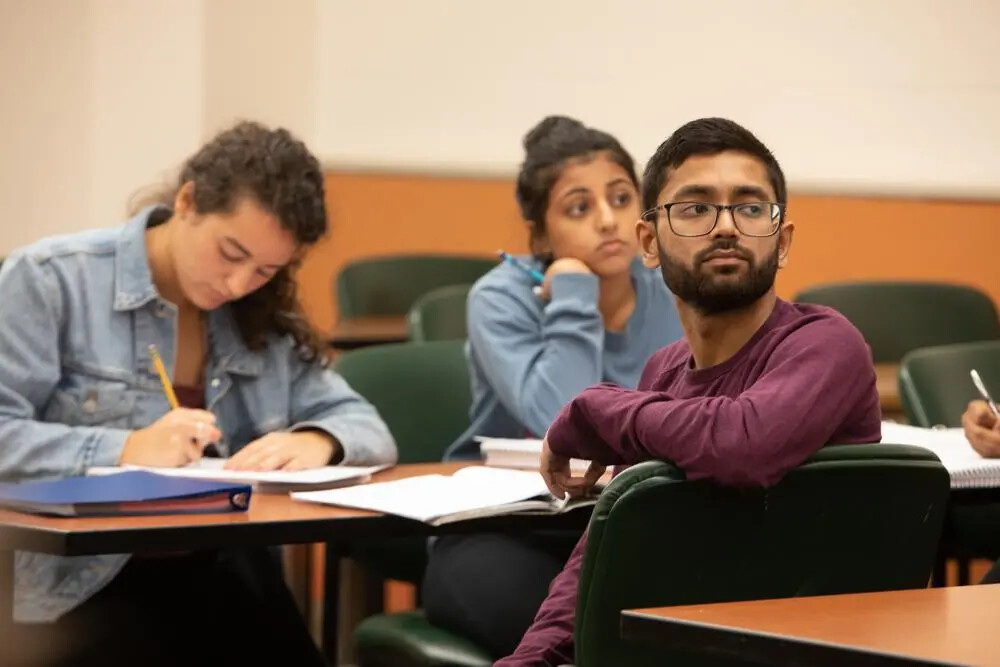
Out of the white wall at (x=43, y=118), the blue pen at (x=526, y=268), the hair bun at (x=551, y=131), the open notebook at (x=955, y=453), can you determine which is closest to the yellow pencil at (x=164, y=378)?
the blue pen at (x=526, y=268)

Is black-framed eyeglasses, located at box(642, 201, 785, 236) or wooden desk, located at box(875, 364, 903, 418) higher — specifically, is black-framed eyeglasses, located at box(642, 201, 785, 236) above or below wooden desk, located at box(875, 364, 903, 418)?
above

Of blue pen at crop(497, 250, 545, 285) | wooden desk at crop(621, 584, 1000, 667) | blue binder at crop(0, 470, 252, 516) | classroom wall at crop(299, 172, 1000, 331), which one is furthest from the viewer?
classroom wall at crop(299, 172, 1000, 331)

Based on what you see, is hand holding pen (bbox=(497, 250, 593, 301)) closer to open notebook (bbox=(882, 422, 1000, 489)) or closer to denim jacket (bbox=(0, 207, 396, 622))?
denim jacket (bbox=(0, 207, 396, 622))

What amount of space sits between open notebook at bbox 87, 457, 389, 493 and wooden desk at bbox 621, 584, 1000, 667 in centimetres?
95

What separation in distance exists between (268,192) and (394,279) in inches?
75.6

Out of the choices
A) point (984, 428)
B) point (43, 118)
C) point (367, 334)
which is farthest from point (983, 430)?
point (43, 118)

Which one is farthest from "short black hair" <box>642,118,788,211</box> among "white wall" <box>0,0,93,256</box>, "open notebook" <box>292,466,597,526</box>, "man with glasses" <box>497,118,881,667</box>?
"white wall" <box>0,0,93,256</box>

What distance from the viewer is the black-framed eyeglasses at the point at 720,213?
1534 mm

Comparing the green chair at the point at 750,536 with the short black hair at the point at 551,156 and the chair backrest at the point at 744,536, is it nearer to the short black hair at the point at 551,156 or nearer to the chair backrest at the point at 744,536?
the chair backrest at the point at 744,536

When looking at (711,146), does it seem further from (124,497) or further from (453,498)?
(124,497)

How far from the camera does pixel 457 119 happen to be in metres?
4.36

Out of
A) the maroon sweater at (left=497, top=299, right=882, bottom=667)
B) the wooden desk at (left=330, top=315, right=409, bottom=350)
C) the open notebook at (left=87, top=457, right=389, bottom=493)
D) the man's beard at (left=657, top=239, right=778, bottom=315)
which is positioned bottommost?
the wooden desk at (left=330, top=315, right=409, bottom=350)

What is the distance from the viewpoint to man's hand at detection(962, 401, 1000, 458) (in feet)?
6.83

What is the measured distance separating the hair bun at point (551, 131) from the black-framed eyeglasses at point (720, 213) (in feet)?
3.71
